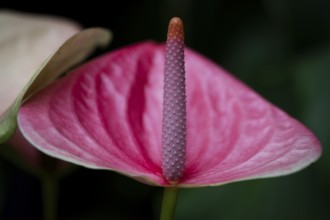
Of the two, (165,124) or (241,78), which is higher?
(165,124)

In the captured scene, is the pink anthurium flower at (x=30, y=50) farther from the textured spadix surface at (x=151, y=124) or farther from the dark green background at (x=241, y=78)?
the dark green background at (x=241, y=78)

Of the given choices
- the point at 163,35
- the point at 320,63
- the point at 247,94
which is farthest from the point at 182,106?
the point at 163,35

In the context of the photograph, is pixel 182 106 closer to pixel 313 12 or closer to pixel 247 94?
pixel 247 94

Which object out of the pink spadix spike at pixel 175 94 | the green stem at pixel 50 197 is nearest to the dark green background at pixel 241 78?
the green stem at pixel 50 197

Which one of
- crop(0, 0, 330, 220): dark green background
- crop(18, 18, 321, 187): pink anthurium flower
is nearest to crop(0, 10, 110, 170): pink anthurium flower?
crop(18, 18, 321, 187): pink anthurium flower

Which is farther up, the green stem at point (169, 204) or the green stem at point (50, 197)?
the green stem at point (169, 204)

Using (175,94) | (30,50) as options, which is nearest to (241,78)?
(30,50)

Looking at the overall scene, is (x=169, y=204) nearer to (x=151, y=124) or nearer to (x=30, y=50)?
(x=151, y=124)
